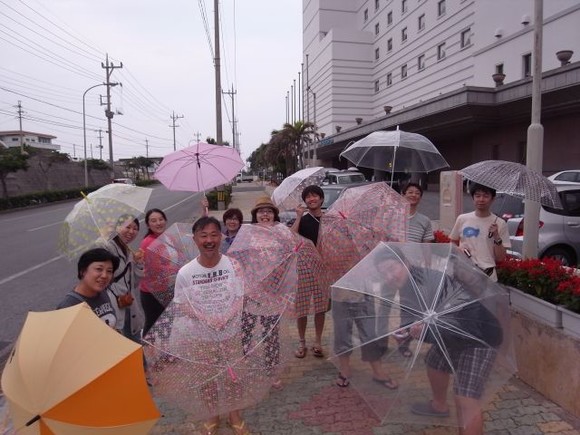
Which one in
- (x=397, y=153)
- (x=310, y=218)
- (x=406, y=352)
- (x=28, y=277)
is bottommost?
(x=28, y=277)

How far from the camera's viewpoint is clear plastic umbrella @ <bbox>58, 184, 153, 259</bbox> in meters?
3.19

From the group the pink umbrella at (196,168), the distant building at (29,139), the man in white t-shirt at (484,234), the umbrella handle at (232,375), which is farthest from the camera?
the distant building at (29,139)

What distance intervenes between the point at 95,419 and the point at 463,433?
2.01 metres

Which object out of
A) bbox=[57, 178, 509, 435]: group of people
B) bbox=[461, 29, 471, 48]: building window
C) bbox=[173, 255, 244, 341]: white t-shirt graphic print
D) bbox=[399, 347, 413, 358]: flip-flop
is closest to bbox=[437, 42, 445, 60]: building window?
bbox=[461, 29, 471, 48]: building window

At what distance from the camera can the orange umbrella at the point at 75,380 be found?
168 cm

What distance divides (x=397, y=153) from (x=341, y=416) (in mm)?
3107

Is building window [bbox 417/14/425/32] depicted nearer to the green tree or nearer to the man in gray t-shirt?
the green tree

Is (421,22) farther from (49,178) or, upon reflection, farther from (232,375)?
(232,375)

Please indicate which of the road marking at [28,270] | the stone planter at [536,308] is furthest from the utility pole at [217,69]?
the stone planter at [536,308]

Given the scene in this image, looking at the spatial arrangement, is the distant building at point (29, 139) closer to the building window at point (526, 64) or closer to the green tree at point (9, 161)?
the green tree at point (9, 161)

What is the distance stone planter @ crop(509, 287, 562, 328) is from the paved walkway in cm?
61

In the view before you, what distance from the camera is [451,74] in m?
29.3

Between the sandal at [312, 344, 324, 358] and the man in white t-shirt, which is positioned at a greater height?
the man in white t-shirt

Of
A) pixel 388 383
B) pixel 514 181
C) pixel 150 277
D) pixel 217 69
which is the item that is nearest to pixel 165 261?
pixel 150 277
